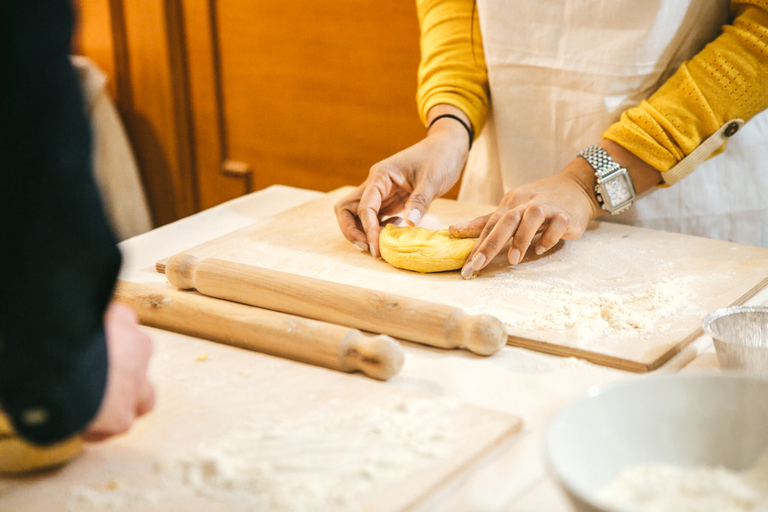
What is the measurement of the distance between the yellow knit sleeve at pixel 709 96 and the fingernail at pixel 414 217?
1.45ft

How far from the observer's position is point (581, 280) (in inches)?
48.5

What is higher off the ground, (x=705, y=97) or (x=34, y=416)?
(x=705, y=97)

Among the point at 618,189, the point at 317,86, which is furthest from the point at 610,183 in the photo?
the point at 317,86

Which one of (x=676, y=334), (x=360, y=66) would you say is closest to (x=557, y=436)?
(x=676, y=334)

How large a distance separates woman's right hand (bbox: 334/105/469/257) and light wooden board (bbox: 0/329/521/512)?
57 cm

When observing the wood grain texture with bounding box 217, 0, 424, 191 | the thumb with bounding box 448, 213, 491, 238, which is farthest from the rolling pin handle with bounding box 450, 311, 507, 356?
the wood grain texture with bounding box 217, 0, 424, 191

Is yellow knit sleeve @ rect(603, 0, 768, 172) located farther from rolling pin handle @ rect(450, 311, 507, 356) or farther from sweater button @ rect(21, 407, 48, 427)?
sweater button @ rect(21, 407, 48, 427)

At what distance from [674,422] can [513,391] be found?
276 millimetres

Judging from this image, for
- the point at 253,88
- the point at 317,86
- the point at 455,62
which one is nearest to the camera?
the point at 455,62

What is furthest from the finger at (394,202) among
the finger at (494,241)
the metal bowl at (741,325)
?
the metal bowl at (741,325)

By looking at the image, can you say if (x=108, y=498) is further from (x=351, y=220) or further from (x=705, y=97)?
(x=705, y=97)

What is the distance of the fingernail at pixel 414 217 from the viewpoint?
4.75ft

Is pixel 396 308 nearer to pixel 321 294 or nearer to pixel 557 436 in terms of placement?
pixel 321 294

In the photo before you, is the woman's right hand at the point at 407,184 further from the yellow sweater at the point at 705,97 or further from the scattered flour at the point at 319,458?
the scattered flour at the point at 319,458
